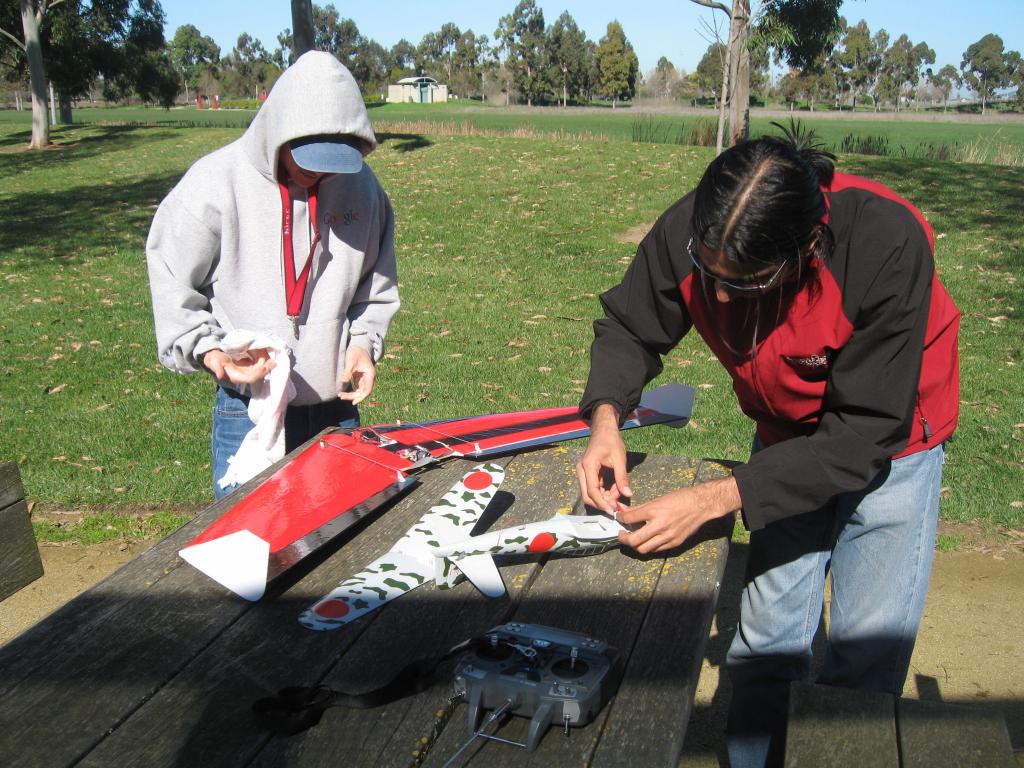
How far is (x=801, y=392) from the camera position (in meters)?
1.98

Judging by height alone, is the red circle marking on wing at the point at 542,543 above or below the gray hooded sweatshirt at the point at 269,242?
below

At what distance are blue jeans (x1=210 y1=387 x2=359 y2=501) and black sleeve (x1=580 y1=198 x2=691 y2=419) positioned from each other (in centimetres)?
95

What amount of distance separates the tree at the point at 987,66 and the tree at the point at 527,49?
52951mm

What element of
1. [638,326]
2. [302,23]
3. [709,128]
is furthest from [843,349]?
[709,128]

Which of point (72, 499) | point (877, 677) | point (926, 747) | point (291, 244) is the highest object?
point (291, 244)

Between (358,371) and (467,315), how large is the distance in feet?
18.3

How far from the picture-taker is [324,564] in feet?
6.69

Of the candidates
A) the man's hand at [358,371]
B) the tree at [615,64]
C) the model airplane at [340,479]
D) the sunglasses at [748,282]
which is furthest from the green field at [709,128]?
the tree at [615,64]

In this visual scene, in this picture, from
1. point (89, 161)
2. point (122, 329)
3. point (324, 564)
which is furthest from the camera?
point (89, 161)

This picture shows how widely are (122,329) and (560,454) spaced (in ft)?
21.3

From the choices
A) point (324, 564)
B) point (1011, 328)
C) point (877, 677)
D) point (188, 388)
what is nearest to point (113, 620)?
point (324, 564)

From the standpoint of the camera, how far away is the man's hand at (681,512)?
1.93 meters

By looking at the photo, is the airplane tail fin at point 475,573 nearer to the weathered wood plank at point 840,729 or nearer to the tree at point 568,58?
the weathered wood plank at point 840,729

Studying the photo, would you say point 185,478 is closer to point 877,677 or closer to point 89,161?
point 877,677
